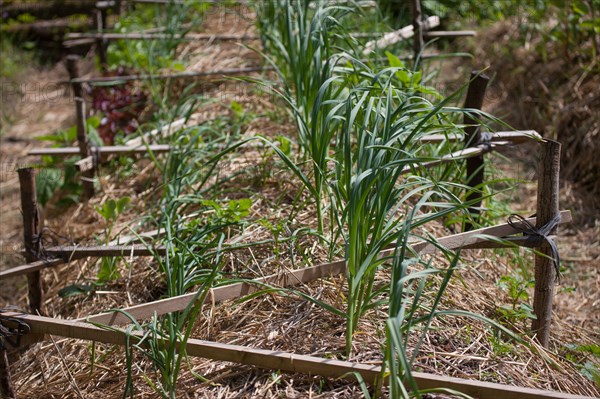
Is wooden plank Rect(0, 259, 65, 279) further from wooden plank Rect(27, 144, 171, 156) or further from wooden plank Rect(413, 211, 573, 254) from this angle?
wooden plank Rect(413, 211, 573, 254)

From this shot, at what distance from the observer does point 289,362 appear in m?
2.08

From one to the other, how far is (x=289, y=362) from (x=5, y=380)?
97 centimetres

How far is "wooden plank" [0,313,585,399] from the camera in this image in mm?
1901

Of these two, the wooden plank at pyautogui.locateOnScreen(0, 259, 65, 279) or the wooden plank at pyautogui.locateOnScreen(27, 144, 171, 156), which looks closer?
the wooden plank at pyautogui.locateOnScreen(0, 259, 65, 279)

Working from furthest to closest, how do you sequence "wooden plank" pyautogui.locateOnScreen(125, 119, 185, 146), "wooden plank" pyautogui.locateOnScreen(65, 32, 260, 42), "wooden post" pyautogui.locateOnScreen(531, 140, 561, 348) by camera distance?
"wooden plank" pyautogui.locateOnScreen(65, 32, 260, 42) → "wooden plank" pyautogui.locateOnScreen(125, 119, 185, 146) → "wooden post" pyautogui.locateOnScreen(531, 140, 561, 348)

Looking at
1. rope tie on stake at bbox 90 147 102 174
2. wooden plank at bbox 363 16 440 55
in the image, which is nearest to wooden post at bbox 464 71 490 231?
wooden plank at bbox 363 16 440 55

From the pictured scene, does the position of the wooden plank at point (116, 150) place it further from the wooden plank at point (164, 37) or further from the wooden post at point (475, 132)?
the wooden post at point (475, 132)

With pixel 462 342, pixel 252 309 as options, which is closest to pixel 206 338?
pixel 252 309

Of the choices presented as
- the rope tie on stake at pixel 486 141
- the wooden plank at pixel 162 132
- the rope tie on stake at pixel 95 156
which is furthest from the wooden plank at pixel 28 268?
the rope tie on stake at pixel 486 141

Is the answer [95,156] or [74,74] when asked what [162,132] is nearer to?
[95,156]

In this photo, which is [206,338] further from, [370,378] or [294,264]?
[370,378]

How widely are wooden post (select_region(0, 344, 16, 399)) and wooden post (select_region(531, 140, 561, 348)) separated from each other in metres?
1.72

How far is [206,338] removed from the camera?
2451 mm

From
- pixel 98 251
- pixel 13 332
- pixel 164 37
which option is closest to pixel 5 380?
pixel 13 332
